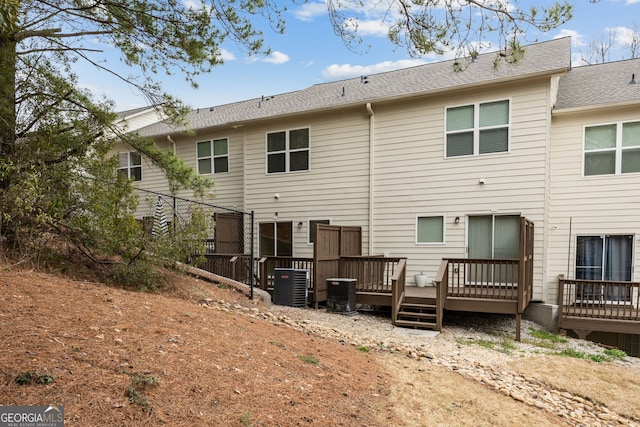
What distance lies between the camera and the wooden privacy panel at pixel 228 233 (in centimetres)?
1240

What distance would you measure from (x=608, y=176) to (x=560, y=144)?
130 cm

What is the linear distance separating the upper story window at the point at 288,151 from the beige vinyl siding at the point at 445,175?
7.61ft

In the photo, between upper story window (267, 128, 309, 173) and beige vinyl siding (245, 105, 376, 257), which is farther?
upper story window (267, 128, 309, 173)

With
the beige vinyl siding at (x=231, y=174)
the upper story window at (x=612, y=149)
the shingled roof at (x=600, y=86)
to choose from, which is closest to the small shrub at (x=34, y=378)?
the beige vinyl siding at (x=231, y=174)

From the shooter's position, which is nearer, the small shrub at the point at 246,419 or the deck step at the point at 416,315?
the small shrub at the point at 246,419

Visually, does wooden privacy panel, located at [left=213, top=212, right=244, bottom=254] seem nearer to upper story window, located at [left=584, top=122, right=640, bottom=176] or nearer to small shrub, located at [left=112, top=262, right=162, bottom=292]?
small shrub, located at [left=112, top=262, right=162, bottom=292]

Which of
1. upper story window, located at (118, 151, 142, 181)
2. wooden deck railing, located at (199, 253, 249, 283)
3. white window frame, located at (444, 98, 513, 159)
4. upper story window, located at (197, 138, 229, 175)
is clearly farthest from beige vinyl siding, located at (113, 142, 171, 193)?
white window frame, located at (444, 98, 513, 159)

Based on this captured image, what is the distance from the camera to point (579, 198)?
10.3 meters

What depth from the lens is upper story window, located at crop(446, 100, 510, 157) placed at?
398 inches

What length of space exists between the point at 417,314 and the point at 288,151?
6.45 metres

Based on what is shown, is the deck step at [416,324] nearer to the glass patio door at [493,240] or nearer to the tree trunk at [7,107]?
the glass patio door at [493,240]

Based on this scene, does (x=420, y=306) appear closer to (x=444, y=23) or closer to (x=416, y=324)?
(x=416, y=324)

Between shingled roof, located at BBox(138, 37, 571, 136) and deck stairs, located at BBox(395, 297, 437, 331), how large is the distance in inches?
198

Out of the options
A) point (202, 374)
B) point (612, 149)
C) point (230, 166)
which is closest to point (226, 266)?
point (230, 166)
